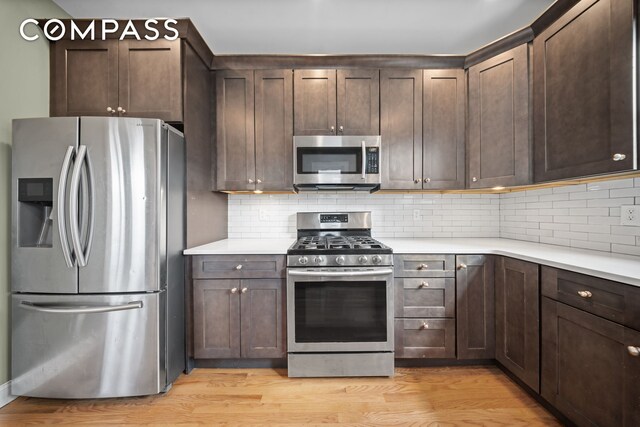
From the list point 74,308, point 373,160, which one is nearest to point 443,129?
point 373,160

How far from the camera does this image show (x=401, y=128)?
2.41 meters

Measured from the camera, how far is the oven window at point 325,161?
2.31 m

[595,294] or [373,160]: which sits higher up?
[373,160]

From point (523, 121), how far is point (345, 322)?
193 centimetres

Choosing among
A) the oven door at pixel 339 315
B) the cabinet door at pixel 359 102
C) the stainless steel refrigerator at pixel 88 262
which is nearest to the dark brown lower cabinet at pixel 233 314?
the oven door at pixel 339 315

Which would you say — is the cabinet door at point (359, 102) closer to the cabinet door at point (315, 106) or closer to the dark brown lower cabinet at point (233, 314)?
the cabinet door at point (315, 106)

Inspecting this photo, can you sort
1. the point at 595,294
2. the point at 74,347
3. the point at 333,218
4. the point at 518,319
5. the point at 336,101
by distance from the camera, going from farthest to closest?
the point at 333,218 < the point at 336,101 < the point at 518,319 < the point at 74,347 < the point at 595,294

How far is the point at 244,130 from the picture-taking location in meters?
2.40

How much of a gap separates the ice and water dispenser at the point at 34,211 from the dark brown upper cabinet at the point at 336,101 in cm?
170

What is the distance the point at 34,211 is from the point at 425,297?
2.61m

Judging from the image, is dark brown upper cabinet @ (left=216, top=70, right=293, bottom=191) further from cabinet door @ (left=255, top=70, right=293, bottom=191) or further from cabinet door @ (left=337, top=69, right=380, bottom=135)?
cabinet door @ (left=337, top=69, right=380, bottom=135)

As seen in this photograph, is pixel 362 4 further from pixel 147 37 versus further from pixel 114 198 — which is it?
pixel 114 198

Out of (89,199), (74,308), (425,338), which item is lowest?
(425,338)

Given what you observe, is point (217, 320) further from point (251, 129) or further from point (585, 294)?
point (585, 294)
